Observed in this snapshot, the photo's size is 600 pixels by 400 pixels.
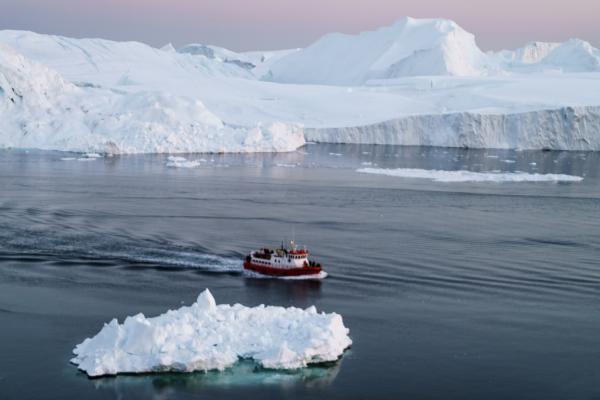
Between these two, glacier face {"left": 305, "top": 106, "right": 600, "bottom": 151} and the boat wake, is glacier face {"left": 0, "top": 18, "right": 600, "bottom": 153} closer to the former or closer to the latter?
glacier face {"left": 305, "top": 106, "right": 600, "bottom": 151}

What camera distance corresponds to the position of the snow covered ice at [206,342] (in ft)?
43.9

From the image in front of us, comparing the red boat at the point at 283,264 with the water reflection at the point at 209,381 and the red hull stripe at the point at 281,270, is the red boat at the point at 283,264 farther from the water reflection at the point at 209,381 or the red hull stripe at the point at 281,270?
the water reflection at the point at 209,381

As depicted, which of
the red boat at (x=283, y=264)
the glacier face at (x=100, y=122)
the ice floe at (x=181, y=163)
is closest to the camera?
the red boat at (x=283, y=264)

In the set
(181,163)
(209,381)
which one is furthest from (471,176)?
(209,381)

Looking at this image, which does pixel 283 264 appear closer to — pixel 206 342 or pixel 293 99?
pixel 206 342

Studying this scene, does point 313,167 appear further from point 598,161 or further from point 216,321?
point 216,321

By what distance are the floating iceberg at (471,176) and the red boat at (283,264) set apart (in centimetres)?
2202

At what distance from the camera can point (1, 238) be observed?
23.0 meters

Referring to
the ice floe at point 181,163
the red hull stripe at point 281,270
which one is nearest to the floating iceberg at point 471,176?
the ice floe at point 181,163

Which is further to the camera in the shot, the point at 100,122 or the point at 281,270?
the point at 100,122

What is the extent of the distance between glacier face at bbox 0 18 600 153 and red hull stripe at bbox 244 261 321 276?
31968mm

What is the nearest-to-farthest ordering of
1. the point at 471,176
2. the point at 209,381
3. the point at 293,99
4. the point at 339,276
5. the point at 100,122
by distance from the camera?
the point at 209,381 → the point at 339,276 → the point at 471,176 → the point at 100,122 → the point at 293,99

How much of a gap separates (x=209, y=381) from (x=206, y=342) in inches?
35.1

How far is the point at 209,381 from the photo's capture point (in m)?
13.1
